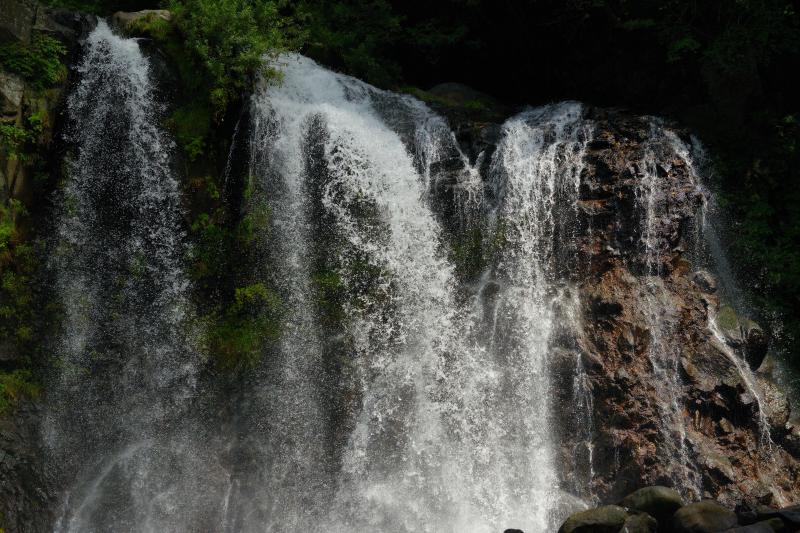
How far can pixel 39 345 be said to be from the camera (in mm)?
8719

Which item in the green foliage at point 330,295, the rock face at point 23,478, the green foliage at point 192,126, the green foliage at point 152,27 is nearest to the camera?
the rock face at point 23,478

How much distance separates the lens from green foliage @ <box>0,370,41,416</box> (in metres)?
8.30

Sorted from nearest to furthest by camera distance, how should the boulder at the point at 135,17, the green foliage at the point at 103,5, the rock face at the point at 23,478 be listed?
the rock face at the point at 23,478 < the boulder at the point at 135,17 < the green foliage at the point at 103,5

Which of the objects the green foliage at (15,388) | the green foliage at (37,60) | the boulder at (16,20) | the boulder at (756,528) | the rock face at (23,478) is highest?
the boulder at (16,20)

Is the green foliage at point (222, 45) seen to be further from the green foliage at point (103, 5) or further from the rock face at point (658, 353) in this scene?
the rock face at point (658, 353)

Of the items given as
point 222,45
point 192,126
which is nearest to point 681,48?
point 222,45

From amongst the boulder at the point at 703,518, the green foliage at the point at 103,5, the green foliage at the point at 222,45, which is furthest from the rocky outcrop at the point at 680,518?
the green foliage at the point at 103,5

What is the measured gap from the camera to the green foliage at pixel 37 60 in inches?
366

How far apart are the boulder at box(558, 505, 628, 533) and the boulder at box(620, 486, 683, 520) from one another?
32 centimetres

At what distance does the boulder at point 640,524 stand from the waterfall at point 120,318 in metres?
5.43

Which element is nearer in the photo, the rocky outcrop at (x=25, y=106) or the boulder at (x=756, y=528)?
the boulder at (x=756, y=528)

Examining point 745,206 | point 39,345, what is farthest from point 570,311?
point 39,345

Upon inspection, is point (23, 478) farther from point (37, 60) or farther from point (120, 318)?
point (37, 60)

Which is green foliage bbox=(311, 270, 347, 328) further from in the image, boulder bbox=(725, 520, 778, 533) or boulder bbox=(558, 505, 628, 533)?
boulder bbox=(725, 520, 778, 533)
